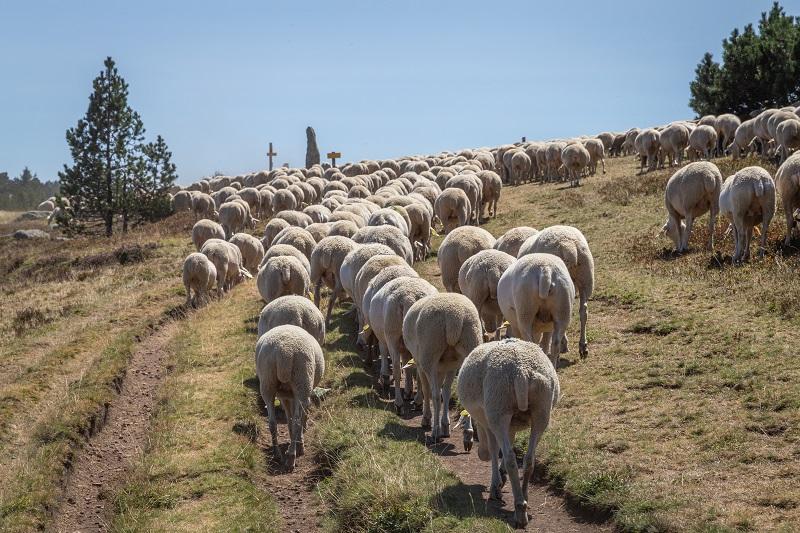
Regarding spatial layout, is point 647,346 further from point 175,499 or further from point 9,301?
point 9,301

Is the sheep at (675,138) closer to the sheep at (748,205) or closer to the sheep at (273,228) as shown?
the sheep at (273,228)

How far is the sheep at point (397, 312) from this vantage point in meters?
12.7

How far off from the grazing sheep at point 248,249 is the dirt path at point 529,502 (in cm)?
1593

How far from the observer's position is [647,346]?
13367 millimetres

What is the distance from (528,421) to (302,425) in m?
4.34

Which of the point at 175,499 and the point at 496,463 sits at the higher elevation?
the point at 496,463

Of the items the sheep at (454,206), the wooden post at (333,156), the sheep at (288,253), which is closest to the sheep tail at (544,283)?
the sheep at (288,253)

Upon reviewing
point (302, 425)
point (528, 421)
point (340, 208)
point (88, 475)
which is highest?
point (340, 208)

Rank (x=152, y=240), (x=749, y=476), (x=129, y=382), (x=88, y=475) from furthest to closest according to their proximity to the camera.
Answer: (x=152, y=240) → (x=129, y=382) → (x=88, y=475) → (x=749, y=476)

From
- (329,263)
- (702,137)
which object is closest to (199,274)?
(329,263)

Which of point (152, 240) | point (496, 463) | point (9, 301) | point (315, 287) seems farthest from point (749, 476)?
point (152, 240)

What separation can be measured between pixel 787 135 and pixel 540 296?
20673 millimetres

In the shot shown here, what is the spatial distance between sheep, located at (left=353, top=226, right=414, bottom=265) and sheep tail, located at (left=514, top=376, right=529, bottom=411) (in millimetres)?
11200

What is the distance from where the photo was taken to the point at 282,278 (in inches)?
669
